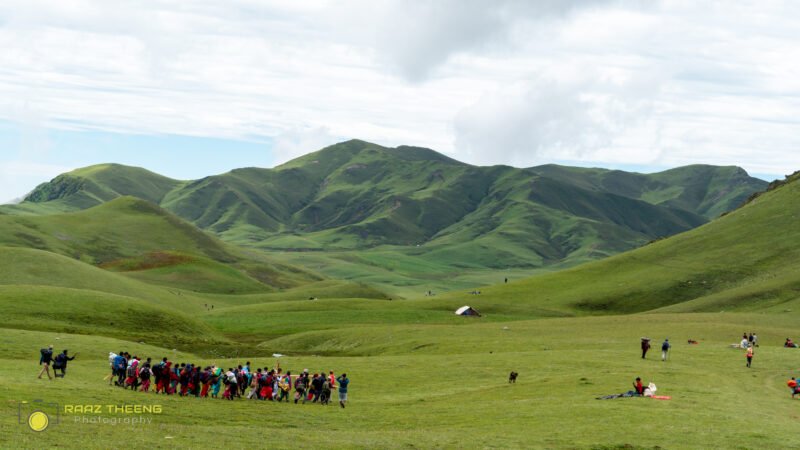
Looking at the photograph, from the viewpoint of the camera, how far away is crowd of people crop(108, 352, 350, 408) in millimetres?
51031

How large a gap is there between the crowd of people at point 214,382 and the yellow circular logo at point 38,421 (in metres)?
13.8

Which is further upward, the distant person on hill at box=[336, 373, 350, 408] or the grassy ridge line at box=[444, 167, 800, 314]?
the grassy ridge line at box=[444, 167, 800, 314]

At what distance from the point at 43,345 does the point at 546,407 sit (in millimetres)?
51367

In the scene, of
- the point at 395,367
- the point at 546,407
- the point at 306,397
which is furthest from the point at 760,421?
the point at 395,367

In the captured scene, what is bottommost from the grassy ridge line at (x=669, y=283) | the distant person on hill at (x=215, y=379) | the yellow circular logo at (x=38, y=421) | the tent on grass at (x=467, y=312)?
the yellow circular logo at (x=38, y=421)

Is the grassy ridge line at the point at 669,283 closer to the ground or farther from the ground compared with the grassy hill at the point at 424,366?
→ farther from the ground

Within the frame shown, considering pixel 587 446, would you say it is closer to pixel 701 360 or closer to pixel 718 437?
pixel 718 437

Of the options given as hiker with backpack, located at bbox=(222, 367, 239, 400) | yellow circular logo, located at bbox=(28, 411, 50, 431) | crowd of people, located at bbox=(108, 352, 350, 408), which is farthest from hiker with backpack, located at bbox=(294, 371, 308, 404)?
yellow circular logo, located at bbox=(28, 411, 50, 431)

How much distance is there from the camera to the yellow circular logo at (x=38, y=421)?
3359 centimetres

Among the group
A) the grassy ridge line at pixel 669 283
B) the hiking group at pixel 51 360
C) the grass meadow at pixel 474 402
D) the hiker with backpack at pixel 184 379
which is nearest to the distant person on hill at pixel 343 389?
the grass meadow at pixel 474 402

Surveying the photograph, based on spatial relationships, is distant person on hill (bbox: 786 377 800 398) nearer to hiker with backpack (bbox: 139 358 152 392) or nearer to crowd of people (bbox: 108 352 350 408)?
crowd of people (bbox: 108 352 350 408)

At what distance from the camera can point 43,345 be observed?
72875 millimetres

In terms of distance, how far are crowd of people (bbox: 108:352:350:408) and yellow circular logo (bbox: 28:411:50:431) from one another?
13.8m

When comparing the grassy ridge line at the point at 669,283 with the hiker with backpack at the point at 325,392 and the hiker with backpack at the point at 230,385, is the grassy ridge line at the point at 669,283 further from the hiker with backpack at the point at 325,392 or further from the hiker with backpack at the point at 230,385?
the hiker with backpack at the point at 230,385
